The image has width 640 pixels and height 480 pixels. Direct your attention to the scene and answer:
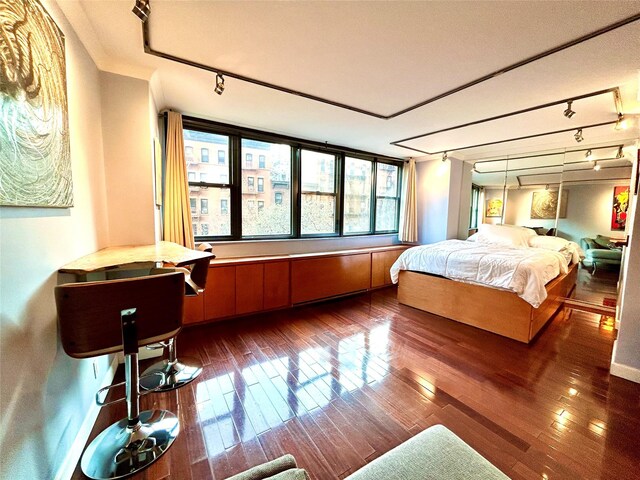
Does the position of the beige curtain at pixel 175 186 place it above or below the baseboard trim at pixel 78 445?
above

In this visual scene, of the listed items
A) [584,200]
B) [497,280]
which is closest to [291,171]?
[497,280]

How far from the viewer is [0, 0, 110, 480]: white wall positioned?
3.01 feet

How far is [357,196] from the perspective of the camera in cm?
486

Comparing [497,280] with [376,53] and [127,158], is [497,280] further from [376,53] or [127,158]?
[127,158]

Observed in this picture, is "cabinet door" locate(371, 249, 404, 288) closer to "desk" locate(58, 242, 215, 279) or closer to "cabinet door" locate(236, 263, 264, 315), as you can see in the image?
"cabinet door" locate(236, 263, 264, 315)

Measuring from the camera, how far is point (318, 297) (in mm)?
3873

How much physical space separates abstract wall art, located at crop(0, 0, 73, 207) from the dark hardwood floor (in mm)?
1450

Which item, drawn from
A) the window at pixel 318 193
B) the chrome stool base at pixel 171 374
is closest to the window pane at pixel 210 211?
the window at pixel 318 193

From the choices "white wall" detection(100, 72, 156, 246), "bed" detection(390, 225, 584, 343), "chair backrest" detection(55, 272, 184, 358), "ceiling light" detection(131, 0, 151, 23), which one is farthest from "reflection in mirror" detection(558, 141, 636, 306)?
"white wall" detection(100, 72, 156, 246)

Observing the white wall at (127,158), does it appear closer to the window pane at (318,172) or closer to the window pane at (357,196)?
the window pane at (318,172)

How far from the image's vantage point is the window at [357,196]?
15.4ft

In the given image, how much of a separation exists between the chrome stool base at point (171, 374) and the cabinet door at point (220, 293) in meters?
0.77

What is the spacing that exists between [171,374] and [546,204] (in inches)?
216

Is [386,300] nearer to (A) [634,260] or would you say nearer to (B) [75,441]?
(A) [634,260]
